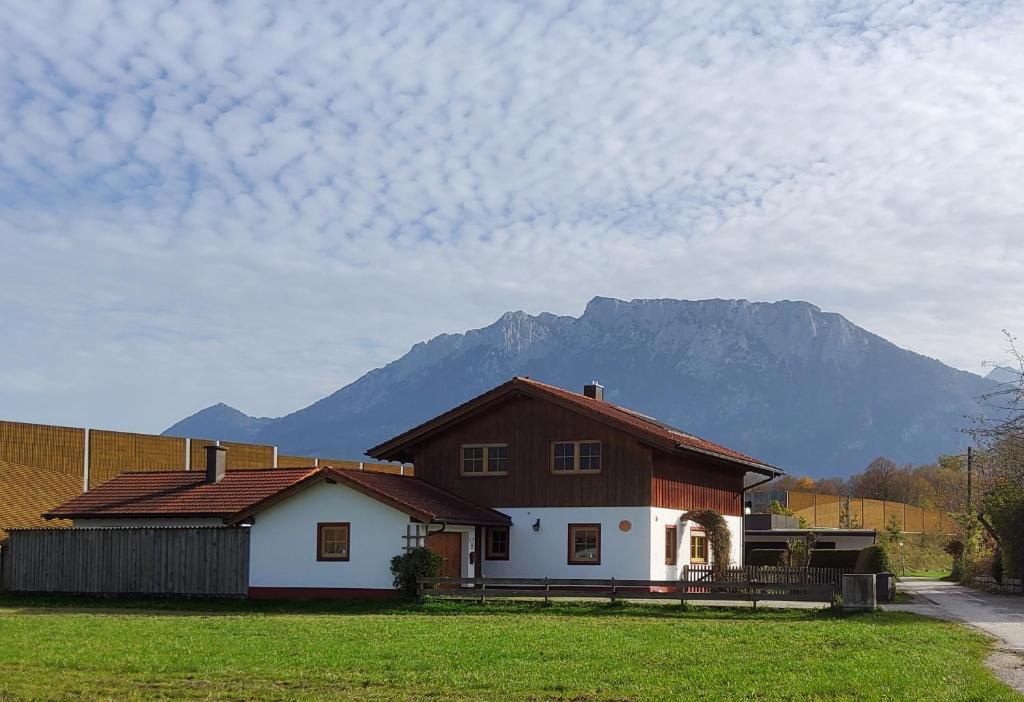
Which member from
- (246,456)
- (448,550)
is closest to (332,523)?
(448,550)

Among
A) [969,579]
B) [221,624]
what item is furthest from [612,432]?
[969,579]

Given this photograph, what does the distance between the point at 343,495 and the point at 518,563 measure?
6106 mm

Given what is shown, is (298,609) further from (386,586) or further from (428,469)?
(428,469)

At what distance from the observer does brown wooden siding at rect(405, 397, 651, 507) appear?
1430 inches

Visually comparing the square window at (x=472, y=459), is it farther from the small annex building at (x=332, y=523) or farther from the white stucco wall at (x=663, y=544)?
the white stucco wall at (x=663, y=544)

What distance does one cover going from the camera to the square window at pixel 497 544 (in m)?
37.6

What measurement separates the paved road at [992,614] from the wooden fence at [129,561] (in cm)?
1807

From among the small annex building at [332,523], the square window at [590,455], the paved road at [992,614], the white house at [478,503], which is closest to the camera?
Result: the paved road at [992,614]

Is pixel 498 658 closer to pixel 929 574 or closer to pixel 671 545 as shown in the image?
pixel 671 545

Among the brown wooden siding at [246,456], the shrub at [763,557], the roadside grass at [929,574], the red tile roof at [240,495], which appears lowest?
the roadside grass at [929,574]

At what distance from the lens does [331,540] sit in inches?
1366

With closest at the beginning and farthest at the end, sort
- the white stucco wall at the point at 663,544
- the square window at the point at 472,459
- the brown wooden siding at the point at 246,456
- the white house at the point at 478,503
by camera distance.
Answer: the white house at the point at 478,503
the white stucco wall at the point at 663,544
the square window at the point at 472,459
the brown wooden siding at the point at 246,456

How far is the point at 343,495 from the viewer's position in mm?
34562

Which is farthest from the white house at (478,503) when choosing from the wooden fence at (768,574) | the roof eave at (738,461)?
the wooden fence at (768,574)
